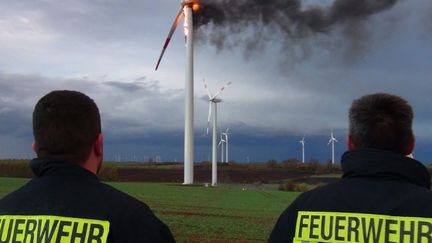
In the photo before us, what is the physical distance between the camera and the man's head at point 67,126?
3.74 meters

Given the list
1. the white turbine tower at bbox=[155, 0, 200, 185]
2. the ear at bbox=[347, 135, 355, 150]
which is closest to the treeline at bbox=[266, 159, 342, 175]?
the white turbine tower at bbox=[155, 0, 200, 185]

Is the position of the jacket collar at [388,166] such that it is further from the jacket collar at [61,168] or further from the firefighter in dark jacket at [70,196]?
the jacket collar at [61,168]

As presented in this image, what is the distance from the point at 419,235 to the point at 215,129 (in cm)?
7901

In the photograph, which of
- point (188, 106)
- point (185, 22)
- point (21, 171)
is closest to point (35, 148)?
point (188, 106)

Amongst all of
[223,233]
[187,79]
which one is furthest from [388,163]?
[187,79]

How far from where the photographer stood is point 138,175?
9900cm

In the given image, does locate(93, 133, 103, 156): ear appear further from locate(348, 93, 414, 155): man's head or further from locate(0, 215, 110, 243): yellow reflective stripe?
locate(348, 93, 414, 155): man's head

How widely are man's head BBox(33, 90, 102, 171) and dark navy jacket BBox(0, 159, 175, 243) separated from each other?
0.29 ft

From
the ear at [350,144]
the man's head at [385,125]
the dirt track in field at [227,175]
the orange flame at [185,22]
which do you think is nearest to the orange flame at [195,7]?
the orange flame at [185,22]

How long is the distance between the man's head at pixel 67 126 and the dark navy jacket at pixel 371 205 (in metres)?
1.61

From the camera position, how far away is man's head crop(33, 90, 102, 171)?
3.74m

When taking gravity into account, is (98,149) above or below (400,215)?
above

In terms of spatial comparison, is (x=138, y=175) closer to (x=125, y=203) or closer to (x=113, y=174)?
(x=113, y=174)

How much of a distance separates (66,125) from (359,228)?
216cm
